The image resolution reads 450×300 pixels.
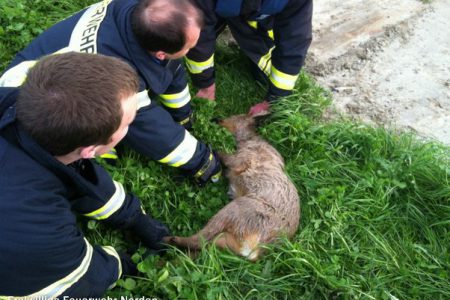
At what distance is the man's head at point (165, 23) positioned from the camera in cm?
285

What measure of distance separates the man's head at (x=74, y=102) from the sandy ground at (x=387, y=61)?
117 inches

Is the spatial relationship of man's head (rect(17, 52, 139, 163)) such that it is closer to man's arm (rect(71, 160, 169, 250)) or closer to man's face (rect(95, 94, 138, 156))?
man's face (rect(95, 94, 138, 156))

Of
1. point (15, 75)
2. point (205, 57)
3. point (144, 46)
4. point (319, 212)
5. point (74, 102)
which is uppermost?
point (74, 102)

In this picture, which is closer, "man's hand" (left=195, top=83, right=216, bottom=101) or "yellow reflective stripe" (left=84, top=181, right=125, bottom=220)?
"yellow reflective stripe" (left=84, top=181, right=125, bottom=220)

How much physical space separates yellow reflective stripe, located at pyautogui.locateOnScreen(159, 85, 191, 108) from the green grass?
319mm

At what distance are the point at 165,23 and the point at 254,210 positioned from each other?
157 centimetres

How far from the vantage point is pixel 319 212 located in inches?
139

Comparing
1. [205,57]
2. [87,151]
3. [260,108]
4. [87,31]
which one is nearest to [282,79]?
[260,108]

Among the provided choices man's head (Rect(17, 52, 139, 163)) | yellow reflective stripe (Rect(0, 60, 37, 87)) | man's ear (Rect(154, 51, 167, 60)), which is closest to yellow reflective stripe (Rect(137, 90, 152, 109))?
man's ear (Rect(154, 51, 167, 60))

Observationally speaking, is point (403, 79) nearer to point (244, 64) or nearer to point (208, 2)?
point (244, 64)

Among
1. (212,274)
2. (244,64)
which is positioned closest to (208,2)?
(244,64)

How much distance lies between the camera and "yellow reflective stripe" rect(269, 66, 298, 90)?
13.8 ft

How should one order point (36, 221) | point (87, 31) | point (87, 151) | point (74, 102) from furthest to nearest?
point (87, 31)
point (87, 151)
point (36, 221)
point (74, 102)

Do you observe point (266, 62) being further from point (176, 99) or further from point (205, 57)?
point (176, 99)
